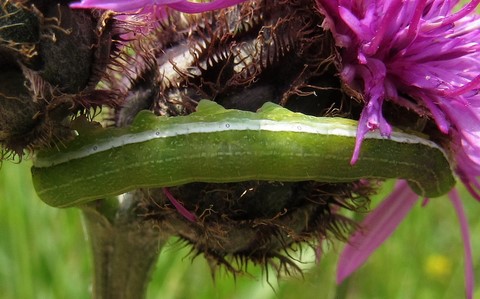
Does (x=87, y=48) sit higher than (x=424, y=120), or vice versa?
(x=87, y=48)

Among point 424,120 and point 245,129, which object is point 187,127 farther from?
point 424,120

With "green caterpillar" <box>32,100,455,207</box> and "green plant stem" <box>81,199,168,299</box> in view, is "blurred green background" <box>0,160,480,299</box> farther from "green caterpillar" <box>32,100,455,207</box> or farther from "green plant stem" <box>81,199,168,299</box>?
"green caterpillar" <box>32,100,455,207</box>

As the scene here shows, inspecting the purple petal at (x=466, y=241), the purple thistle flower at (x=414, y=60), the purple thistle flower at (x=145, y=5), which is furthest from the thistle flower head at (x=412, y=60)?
the purple petal at (x=466, y=241)

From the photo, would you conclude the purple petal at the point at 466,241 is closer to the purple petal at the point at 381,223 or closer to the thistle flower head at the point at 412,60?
the purple petal at the point at 381,223

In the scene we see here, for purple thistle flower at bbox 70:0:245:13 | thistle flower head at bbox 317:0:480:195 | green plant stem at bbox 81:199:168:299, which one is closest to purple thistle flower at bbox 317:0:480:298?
thistle flower head at bbox 317:0:480:195

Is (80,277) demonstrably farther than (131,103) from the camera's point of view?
Yes

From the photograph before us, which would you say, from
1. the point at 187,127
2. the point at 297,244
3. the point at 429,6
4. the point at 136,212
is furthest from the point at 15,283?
the point at 429,6
